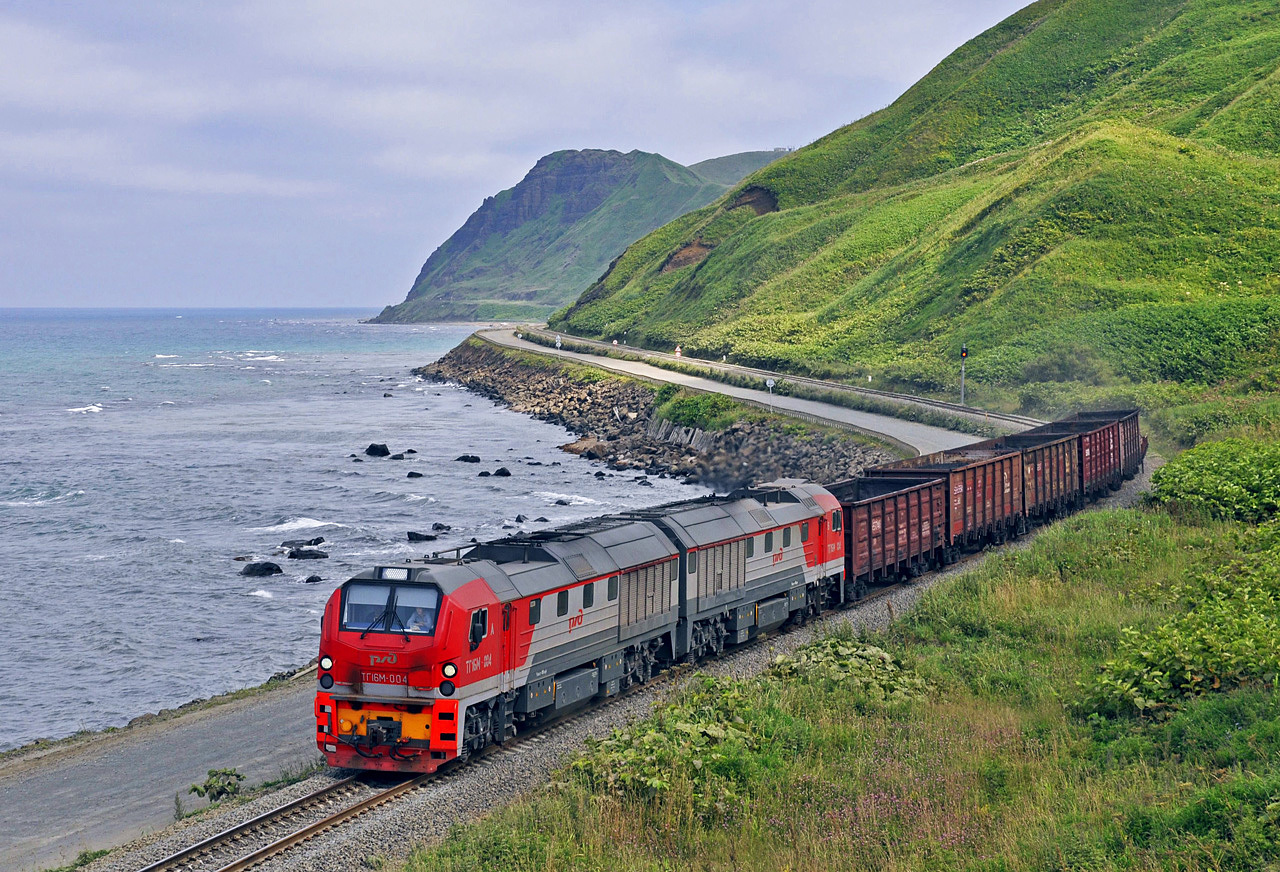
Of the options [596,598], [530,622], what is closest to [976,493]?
[596,598]

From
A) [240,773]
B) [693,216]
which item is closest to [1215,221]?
[240,773]

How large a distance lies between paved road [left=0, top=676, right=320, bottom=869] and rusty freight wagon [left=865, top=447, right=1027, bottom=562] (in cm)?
2069

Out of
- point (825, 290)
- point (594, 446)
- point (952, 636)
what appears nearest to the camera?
point (952, 636)

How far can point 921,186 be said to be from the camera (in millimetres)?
142500

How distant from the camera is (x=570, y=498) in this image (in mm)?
62656

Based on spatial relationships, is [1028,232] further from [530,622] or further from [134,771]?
[134,771]

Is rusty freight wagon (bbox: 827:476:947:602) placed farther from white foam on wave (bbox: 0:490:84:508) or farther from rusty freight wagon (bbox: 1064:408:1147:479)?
white foam on wave (bbox: 0:490:84:508)

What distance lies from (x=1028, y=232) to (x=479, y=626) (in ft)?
269

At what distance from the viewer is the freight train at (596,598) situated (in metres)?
19.0

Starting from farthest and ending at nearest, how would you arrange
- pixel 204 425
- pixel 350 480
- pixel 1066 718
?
pixel 204 425
pixel 350 480
pixel 1066 718

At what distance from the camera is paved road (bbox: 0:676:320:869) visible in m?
20.4

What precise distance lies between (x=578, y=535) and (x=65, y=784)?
40.7 feet

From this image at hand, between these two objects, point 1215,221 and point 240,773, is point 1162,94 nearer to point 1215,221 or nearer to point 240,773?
point 1215,221

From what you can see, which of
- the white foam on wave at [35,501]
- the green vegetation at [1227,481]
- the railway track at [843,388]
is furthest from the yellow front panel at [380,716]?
the white foam on wave at [35,501]
